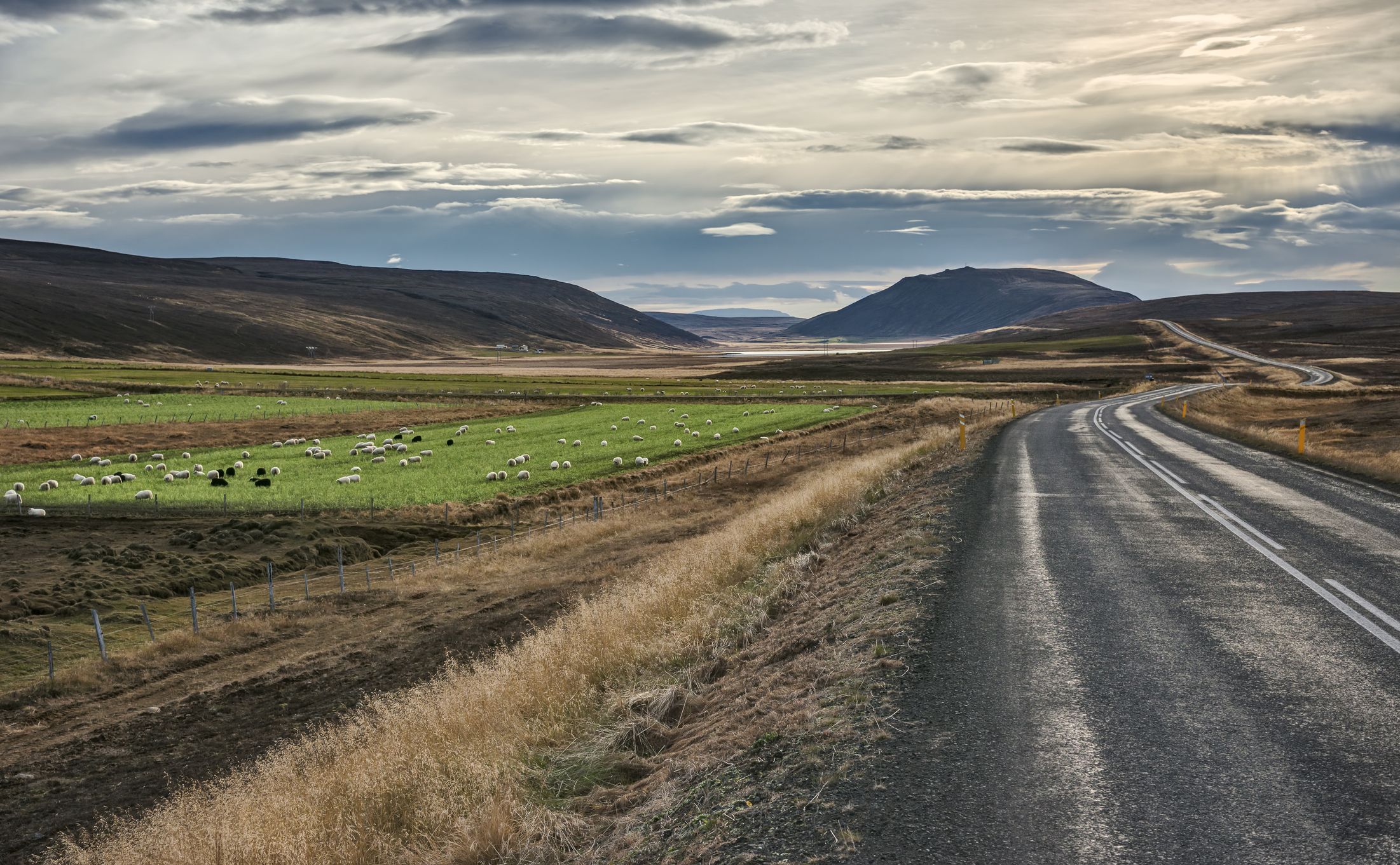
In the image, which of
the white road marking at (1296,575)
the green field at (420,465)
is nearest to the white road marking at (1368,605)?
the white road marking at (1296,575)

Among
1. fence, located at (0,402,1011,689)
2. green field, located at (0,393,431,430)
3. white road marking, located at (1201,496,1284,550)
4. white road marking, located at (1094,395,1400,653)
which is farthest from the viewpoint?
Answer: green field, located at (0,393,431,430)

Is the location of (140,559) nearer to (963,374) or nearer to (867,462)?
(867,462)

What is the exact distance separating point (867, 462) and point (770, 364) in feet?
496

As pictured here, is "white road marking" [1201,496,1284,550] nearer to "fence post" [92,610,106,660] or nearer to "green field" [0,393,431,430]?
"fence post" [92,610,106,660]

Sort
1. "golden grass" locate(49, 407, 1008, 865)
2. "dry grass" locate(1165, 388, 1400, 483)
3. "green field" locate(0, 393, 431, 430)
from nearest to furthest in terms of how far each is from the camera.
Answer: "golden grass" locate(49, 407, 1008, 865) < "dry grass" locate(1165, 388, 1400, 483) < "green field" locate(0, 393, 431, 430)

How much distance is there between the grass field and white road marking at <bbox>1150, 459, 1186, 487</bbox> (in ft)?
233

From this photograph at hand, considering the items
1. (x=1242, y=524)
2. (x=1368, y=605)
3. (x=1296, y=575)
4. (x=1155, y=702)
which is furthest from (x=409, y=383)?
(x=1155, y=702)

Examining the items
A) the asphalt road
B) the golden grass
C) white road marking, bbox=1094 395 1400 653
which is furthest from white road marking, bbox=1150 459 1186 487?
the golden grass

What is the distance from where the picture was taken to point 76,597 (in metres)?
23.5

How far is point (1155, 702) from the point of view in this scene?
25.1ft

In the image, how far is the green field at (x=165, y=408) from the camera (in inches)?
2454

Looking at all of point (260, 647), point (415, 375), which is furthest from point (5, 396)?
point (260, 647)

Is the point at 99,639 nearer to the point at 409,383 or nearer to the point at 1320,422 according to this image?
the point at 1320,422

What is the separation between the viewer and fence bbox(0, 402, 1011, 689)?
805 inches
